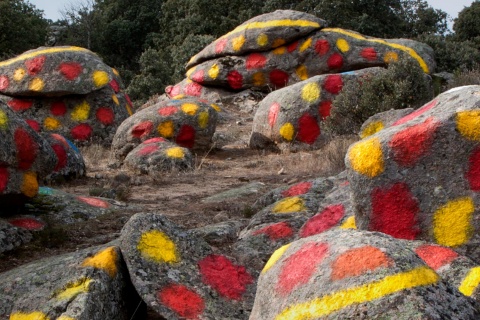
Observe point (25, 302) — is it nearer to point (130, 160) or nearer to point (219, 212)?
point (219, 212)

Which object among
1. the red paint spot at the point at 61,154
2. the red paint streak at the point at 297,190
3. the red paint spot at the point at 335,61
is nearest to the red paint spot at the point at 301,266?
the red paint streak at the point at 297,190

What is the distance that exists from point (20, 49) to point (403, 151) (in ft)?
78.0

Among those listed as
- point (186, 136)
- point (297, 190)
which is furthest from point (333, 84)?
point (297, 190)

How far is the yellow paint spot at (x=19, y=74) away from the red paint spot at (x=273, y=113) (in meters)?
4.23

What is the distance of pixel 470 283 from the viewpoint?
3.41 m

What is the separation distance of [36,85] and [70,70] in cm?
61

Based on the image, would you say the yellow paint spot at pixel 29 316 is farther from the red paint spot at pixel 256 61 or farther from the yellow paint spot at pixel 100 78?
the red paint spot at pixel 256 61

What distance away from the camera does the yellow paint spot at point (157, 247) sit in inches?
169

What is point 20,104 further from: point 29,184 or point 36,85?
point 29,184

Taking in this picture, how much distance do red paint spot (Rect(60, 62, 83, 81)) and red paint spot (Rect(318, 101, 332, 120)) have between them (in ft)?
13.5

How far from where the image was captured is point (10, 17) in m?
26.0

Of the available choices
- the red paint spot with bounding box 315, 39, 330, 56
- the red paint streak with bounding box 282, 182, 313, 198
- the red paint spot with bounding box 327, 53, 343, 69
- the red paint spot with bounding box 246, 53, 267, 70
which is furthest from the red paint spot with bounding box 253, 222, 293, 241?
the red paint spot with bounding box 246, 53, 267, 70

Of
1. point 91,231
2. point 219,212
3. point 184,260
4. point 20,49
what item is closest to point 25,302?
point 184,260

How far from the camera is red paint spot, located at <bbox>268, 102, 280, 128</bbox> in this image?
1141cm
